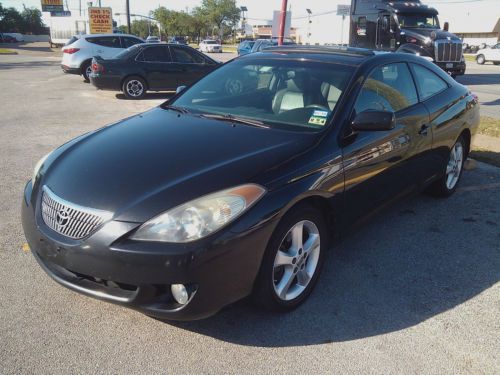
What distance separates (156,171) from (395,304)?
178 centimetres

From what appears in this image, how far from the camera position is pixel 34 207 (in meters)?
2.80

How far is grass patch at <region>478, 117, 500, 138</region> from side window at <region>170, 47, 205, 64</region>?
303 inches

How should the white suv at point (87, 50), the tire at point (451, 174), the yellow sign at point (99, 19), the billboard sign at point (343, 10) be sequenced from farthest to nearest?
1. the yellow sign at point (99, 19)
2. the billboard sign at point (343, 10)
3. the white suv at point (87, 50)
4. the tire at point (451, 174)

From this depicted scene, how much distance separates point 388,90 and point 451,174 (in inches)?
70.4

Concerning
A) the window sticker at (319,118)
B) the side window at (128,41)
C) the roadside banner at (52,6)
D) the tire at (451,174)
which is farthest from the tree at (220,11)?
the window sticker at (319,118)

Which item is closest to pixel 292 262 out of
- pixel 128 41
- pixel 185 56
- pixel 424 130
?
pixel 424 130

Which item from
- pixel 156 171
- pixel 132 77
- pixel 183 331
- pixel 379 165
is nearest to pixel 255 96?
pixel 379 165

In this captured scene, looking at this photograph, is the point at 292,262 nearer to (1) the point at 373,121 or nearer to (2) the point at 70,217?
(1) the point at 373,121

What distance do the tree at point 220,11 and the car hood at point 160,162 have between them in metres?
96.0

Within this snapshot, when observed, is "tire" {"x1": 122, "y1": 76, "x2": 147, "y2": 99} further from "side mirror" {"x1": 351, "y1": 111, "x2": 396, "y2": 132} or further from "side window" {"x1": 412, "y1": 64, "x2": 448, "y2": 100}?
"side mirror" {"x1": 351, "y1": 111, "x2": 396, "y2": 132}

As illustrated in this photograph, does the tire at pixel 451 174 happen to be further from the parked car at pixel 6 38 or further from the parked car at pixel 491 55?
the parked car at pixel 6 38

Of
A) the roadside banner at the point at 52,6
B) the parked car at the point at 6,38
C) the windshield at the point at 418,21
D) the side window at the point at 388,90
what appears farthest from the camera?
the parked car at the point at 6,38

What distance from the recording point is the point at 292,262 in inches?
112

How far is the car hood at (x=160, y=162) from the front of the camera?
2459mm
